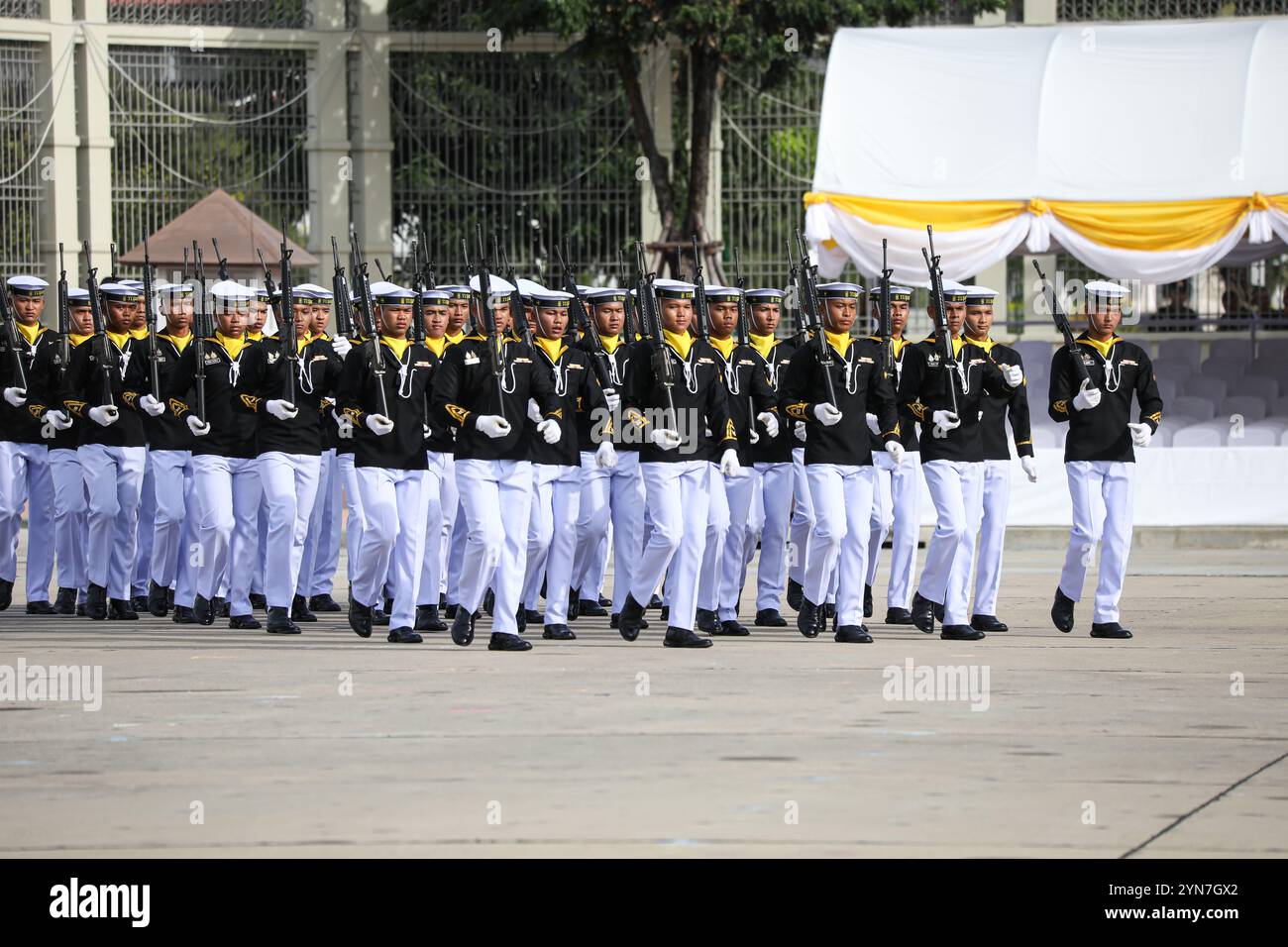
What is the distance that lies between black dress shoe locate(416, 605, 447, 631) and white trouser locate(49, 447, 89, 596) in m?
2.51

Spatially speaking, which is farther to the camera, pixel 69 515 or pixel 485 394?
pixel 69 515

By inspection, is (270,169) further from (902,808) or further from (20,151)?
(902,808)

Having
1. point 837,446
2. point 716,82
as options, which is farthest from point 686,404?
point 716,82

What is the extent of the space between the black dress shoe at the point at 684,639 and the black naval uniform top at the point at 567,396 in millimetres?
1193

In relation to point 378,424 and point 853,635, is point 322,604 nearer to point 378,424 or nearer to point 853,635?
point 378,424

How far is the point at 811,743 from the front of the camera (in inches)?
356

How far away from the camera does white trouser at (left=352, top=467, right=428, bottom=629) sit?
12695 mm

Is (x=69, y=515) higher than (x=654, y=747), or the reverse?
(x=69, y=515)

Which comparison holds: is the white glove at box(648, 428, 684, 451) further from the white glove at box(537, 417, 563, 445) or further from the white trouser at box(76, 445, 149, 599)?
the white trouser at box(76, 445, 149, 599)

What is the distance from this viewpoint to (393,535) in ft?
42.0

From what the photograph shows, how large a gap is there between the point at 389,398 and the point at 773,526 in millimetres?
2549

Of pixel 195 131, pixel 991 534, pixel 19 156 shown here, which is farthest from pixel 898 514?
pixel 19 156

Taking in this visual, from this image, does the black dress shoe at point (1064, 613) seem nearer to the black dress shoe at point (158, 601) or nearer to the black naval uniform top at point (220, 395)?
the black naval uniform top at point (220, 395)

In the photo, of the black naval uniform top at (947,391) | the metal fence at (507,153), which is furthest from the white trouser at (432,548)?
the metal fence at (507,153)
